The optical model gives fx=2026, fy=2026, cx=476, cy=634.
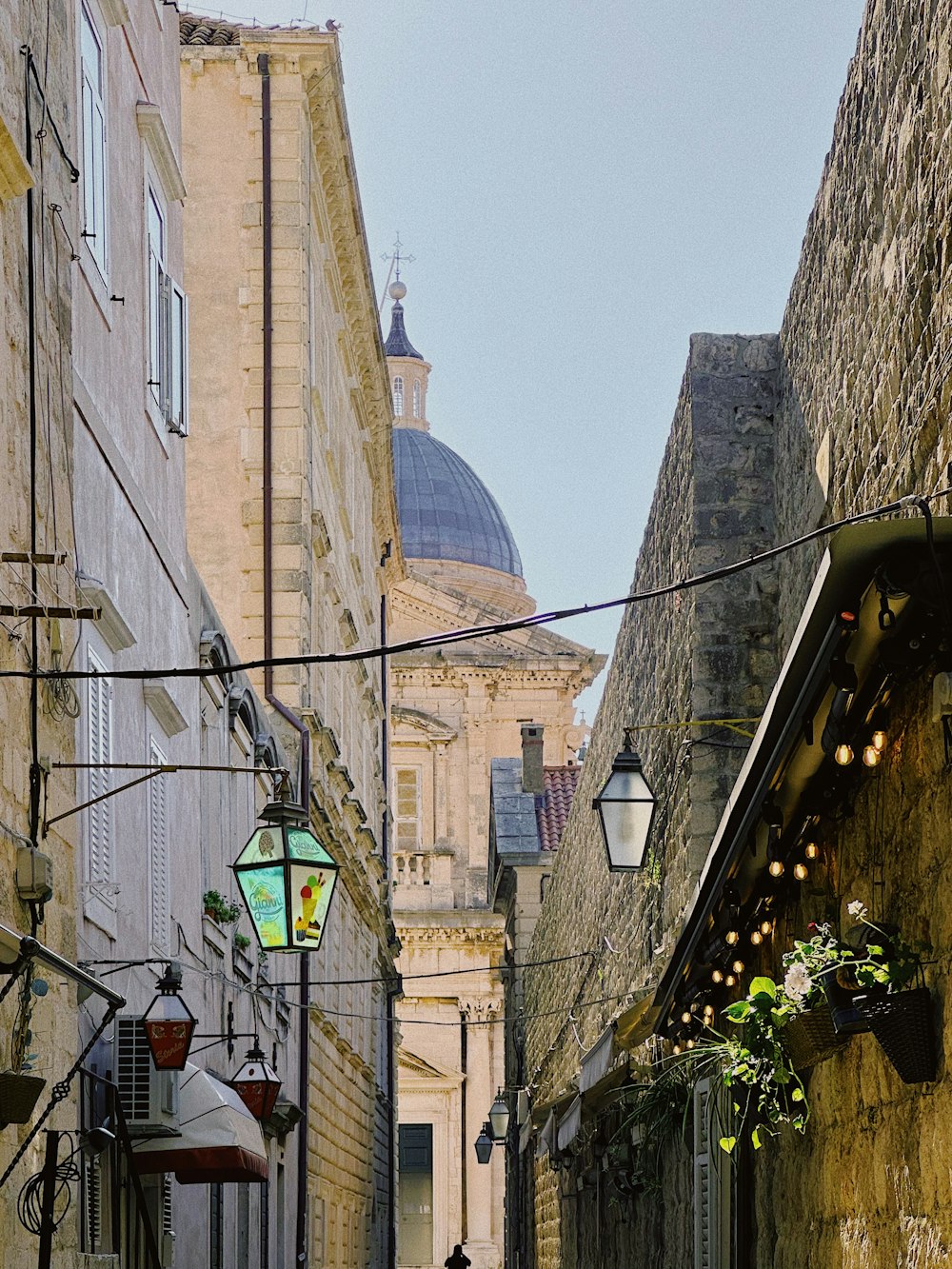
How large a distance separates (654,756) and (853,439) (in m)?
6.03

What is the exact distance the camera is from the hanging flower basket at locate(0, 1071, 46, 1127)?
21.9 feet

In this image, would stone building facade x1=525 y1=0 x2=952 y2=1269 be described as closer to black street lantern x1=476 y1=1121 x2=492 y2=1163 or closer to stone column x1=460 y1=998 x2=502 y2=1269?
black street lantern x1=476 y1=1121 x2=492 y2=1163

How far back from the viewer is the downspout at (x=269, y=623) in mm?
20719

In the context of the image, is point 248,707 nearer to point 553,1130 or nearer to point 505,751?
point 553,1130

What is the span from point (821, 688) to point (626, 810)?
593cm

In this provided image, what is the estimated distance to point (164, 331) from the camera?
1335 cm

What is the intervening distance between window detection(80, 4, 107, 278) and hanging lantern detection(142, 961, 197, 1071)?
3.88 m

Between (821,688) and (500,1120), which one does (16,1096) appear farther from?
(500,1120)

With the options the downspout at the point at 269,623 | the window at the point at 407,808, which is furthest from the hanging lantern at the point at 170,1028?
the window at the point at 407,808

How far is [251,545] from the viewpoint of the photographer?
71.2ft

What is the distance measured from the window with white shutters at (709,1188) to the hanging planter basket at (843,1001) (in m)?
3.50

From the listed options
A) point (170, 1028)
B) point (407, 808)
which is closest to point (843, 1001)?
point (170, 1028)

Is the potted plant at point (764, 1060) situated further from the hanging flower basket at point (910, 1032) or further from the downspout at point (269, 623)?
the downspout at point (269, 623)

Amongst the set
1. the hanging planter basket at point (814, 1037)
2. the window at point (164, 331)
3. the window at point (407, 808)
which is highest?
the window at point (407, 808)
